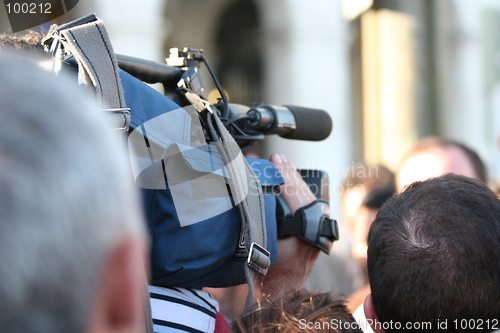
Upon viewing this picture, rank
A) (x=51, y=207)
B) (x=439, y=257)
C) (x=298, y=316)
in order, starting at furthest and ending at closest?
(x=298, y=316)
(x=439, y=257)
(x=51, y=207)

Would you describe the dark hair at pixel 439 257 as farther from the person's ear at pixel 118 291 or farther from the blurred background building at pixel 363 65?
the blurred background building at pixel 363 65

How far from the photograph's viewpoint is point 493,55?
683 cm

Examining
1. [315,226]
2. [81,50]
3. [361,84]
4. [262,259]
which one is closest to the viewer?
[81,50]

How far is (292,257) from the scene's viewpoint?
1.30 metres

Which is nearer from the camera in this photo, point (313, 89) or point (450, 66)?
point (313, 89)

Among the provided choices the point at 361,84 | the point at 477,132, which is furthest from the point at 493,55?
the point at 361,84

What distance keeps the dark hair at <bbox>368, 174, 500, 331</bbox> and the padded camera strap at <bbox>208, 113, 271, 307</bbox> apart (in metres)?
0.20

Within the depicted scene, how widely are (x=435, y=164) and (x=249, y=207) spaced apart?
1.33 metres

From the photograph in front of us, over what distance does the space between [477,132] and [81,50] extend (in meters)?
6.67

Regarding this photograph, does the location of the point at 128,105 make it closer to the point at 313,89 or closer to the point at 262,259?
the point at 262,259

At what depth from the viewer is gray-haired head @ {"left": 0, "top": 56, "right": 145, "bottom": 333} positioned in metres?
0.39

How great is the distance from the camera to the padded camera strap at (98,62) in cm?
92

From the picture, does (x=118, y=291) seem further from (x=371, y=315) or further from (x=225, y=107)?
(x=225, y=107)

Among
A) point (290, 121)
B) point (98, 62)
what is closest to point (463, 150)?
point (290, 121)
